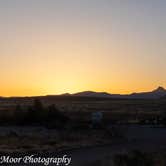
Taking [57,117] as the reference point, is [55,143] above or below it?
below

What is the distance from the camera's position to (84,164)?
26.8m

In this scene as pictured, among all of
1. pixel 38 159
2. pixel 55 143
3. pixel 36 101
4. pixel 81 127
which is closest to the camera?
pixel 38 159

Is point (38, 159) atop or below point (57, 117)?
below

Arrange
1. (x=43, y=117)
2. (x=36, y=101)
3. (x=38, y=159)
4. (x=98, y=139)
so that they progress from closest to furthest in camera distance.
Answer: (x=38, y=159), (x=98, y=139), (x=43, y=117), (x=36, y=101)

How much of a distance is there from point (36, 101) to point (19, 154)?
44559 millimetres

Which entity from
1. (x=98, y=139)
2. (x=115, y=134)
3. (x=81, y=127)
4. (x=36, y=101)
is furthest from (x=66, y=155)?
(x=36, y=101)

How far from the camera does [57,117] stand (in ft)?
237

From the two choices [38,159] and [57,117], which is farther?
[57,117]

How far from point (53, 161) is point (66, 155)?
3552 millimetres

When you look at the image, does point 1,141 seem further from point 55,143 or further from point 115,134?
point 115,134

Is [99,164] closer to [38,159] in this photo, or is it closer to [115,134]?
[38,159]

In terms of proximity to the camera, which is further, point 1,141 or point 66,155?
point 1,141

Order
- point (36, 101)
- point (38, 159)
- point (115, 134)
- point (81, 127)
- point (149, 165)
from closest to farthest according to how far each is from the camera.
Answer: point (149, 165), point (38, 159), point (115, 134), point (81, 127), point (36, 101)

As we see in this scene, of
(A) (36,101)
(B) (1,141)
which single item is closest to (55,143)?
(B) (1,141)
